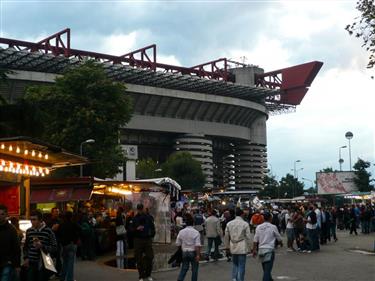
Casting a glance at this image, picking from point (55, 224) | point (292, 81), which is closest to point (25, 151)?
point (55, 224)

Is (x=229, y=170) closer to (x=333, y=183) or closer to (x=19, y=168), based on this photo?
(x=333, y=183)

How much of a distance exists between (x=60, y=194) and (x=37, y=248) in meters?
12.0

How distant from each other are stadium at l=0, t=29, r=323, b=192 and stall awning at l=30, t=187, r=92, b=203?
5538cm

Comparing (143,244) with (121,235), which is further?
(121,235)

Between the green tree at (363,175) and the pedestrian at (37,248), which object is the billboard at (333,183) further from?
the pedestrian at (37,248)

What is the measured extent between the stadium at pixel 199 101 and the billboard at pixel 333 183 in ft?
127

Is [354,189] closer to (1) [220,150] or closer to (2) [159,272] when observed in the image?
(2) [159,272]

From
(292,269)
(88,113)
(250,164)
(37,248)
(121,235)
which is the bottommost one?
(292,269)

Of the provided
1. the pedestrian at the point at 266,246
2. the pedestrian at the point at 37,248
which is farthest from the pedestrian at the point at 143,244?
the pedestrian at the point at 37,248

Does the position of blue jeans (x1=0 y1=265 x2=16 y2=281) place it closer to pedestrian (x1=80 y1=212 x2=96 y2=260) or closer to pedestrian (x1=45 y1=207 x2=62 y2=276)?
pedestrian (x1=45 y1=207 x2=62 y2=276)

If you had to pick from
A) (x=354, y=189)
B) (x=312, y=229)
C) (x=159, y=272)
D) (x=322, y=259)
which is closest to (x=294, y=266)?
(x=322, y=259)

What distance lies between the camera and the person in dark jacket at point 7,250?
29.2 ft

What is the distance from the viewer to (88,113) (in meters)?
37.4

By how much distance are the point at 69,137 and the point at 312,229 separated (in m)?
19.9
